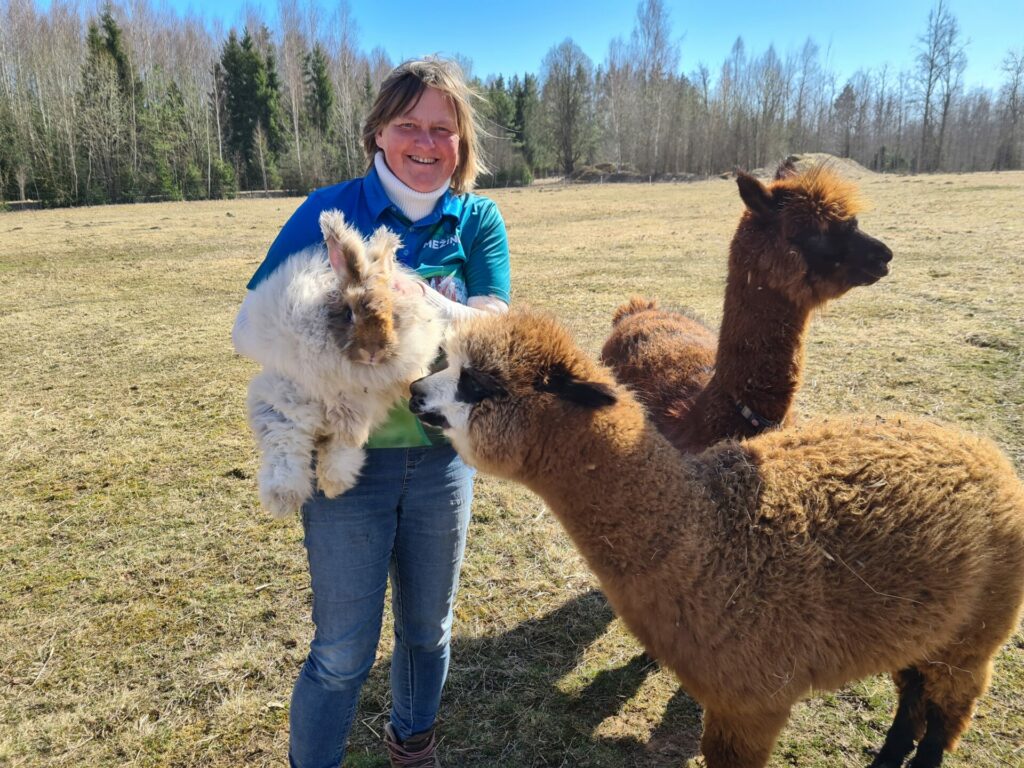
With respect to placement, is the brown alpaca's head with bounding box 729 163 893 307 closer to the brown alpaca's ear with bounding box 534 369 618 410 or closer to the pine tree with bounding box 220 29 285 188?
the brown alpaca's ear with bounding box 534 369 618 410

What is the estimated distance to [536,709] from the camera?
2.71m

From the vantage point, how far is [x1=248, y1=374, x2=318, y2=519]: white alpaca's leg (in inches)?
62.2

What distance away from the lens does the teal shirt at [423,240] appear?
1.79 meters

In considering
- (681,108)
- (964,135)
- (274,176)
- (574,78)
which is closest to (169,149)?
(274,176)

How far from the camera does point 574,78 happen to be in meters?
56.5

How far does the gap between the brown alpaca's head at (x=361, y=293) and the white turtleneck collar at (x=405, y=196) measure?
34cm

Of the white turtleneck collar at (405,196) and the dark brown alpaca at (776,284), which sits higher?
the white turtleneck collar at (405,196)

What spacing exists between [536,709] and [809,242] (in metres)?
2.55

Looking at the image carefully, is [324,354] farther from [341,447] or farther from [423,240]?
[423,240]

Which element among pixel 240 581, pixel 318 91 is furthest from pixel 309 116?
pixel 240 581

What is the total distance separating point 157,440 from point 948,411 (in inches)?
267

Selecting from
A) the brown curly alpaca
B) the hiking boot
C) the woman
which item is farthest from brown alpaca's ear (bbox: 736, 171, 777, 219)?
the hiking boot

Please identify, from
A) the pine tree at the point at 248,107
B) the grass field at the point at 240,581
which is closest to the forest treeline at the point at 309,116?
the pine tree at the point at 248,107

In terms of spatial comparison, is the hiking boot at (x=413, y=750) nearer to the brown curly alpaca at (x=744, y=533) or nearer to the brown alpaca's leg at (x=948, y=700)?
the brown curly alpaca at (x=744, y=533)
